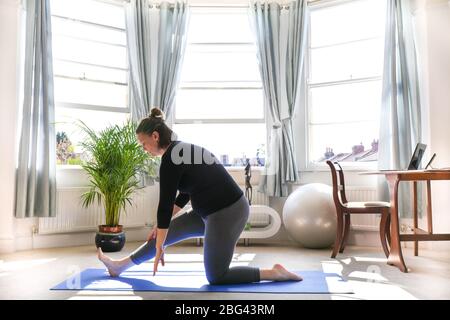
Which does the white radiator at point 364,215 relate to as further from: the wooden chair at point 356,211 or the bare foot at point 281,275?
the bare foot at point 281,275

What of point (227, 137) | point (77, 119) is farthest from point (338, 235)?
point (77, 119)

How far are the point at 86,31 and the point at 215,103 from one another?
5.93 ft

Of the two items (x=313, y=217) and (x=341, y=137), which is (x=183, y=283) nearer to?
(x=313, y=217)

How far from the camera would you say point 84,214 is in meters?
4.79

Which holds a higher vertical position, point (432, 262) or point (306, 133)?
point (306, 133)

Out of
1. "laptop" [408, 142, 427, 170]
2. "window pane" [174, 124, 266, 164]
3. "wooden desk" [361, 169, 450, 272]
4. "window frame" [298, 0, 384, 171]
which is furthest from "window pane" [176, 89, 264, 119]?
"wooden desk" [361, 169, 450, 272]

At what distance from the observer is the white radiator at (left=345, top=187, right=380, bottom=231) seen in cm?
469

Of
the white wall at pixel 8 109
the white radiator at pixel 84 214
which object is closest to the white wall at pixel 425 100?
the white wall at pixel 8 109

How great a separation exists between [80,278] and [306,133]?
131 inches

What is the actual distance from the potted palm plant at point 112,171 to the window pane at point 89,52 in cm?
112

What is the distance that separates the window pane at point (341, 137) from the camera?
16.5 ft
